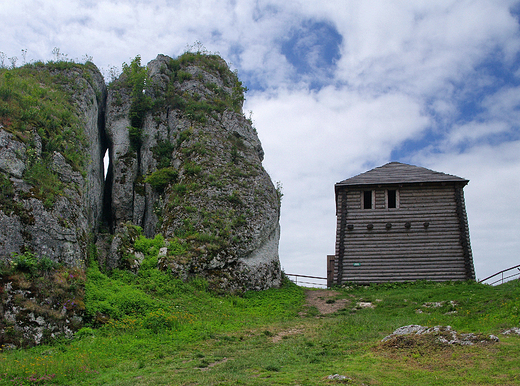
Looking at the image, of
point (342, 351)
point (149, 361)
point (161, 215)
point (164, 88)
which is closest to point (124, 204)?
point (161, 215)

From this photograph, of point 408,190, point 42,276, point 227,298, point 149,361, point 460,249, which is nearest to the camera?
point 149,361

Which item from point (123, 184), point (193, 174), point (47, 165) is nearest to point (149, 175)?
point (123, 184)

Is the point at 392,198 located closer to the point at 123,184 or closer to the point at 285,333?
the point at 285,333

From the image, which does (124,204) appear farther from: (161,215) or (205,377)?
(205,377)

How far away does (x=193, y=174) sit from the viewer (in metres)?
28.2

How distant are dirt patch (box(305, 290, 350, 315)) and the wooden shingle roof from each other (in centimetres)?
774

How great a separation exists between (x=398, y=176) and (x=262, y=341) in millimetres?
18493

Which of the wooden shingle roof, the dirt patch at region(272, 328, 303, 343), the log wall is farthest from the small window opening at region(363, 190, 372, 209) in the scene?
the dirt patch at region(272, 328, 303, 343)

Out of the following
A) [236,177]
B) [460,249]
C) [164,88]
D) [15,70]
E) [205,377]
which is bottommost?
[205,377]

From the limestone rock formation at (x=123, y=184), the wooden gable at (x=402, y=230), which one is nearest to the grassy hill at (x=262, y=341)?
the limestone rock formation at (x=123, y=184)

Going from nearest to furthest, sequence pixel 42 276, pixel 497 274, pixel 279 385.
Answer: pixel 279 385
pixel 42 276
pixel 497 274

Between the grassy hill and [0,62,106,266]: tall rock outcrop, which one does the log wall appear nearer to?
the grassy hill

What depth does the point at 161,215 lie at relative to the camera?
2728 centimetres

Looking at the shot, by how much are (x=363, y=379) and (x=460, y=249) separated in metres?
20.1
